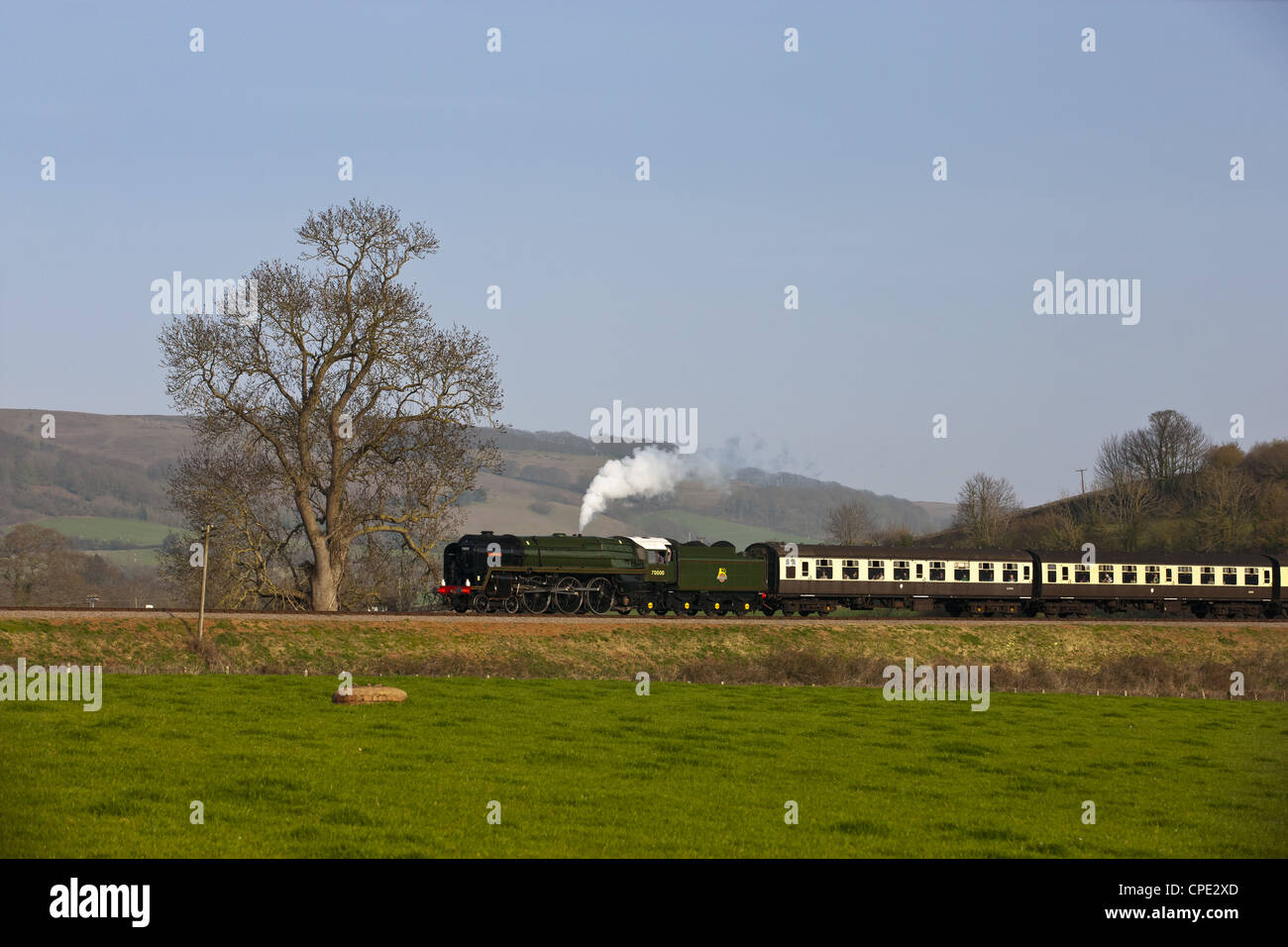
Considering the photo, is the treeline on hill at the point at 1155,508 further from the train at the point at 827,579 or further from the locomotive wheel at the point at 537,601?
the locomotive wheel at the point at 537,601

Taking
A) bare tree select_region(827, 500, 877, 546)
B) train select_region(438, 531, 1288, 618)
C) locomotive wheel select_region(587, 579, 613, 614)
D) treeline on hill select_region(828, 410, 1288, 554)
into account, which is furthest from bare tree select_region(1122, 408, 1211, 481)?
locomotive wheel select_region(587, 579, 613, 614)

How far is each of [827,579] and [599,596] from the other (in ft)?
46.5

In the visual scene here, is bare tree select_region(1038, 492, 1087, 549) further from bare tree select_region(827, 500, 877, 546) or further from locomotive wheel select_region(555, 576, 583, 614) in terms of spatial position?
locomotive wheel select_region(555, 576, 583, 614)

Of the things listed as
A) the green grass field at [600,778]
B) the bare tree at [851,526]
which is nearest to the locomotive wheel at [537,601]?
the green grass field at [600,778]

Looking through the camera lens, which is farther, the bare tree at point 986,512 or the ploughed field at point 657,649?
the bare tree at point 986,512

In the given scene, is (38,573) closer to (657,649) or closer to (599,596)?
(599,596)

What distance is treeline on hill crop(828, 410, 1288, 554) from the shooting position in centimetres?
11969

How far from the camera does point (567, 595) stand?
184ft

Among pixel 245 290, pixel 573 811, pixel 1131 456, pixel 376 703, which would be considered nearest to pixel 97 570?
pixel 245 290

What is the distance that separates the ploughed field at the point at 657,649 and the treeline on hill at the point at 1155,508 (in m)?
47.3

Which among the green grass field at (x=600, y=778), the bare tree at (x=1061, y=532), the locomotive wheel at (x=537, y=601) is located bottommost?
the green grass field at (x=600, y=778)

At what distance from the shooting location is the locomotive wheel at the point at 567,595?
2194 inches

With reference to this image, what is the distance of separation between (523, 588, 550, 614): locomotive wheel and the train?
65 mm

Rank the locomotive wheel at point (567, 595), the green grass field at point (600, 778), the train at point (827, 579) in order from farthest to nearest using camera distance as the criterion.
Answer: the locomotive wheel at point (567, 595) → the train at point (827, 579) → the green grass field at point (600, 778)
